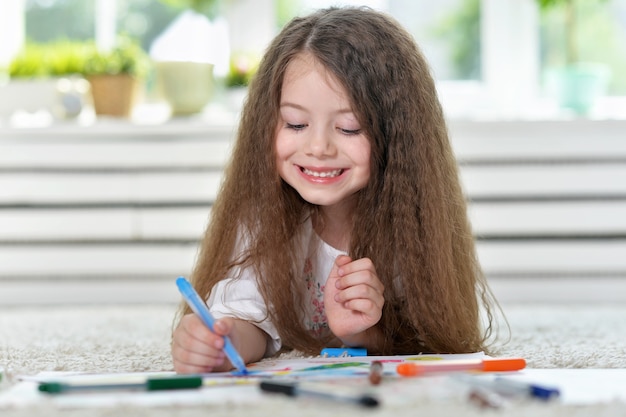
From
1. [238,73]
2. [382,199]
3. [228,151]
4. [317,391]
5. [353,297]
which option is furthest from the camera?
A: [238,73]

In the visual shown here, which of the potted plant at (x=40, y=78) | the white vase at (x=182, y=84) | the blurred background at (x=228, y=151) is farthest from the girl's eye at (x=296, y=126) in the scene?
the potted plant at (x=40, y=78)

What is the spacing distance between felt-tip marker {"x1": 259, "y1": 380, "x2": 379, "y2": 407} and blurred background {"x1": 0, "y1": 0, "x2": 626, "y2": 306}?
1.33 metres

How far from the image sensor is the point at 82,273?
7.65ft

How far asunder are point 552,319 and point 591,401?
0.95 metres

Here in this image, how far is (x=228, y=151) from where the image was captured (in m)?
2.19

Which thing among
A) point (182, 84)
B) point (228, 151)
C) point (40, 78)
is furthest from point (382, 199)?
point (40, 78)

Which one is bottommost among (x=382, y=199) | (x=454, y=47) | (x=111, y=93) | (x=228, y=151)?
(x=382, y=199)

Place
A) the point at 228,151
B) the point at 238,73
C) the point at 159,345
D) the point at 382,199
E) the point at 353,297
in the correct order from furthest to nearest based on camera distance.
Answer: the point at 238,73
the point at 228,151
the point at 159,345
the point at 382,199
the point at 353,297

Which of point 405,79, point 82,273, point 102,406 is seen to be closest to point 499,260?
point 82,273

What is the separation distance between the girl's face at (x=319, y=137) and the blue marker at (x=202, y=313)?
0.24 m

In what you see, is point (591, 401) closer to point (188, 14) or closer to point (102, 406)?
point (102, 406)

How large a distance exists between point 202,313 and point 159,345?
439 millimetres

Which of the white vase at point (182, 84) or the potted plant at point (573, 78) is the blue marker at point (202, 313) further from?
the potted plant at point (573, 78)

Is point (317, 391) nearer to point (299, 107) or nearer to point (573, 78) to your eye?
point (299, 107)
